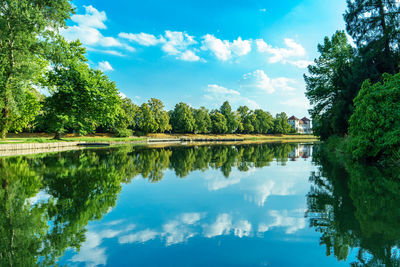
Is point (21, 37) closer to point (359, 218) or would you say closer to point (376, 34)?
point (359, 218)

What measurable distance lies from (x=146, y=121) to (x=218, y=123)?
28.6 meters

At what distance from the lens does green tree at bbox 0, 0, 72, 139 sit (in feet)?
67.0

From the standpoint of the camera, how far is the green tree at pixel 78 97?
33156 mm

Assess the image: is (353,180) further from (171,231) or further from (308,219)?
(171,231)

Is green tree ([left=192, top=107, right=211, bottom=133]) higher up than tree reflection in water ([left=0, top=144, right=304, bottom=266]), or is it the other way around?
green tree ([left=192, top=107, right=211, bottom=133])

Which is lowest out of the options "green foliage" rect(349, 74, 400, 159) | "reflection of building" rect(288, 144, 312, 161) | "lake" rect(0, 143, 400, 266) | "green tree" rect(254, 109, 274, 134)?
"reflection of building" rect(288, 144, 312, 161)

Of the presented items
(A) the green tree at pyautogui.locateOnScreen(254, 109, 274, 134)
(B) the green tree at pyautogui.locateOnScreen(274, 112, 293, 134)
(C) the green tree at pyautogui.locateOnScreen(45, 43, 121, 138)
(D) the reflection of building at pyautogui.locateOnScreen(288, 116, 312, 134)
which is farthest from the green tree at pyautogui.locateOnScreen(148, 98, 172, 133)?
(D) the reflection of building at pyautogui.locateOnScreen(288, 116, 312, 134)

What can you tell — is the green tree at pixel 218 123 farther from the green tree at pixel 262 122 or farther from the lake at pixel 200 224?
the lake at pixel 200 224

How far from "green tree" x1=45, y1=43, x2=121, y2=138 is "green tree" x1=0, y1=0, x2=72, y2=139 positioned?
30.2ft

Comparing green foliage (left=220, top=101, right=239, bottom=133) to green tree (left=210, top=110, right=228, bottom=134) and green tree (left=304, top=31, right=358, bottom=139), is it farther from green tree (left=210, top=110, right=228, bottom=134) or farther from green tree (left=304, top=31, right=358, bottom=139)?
green tree (left=304, top=31, right=358, bottom=139)

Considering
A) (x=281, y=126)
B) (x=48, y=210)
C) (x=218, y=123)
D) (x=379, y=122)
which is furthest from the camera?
(x=281, y=126)

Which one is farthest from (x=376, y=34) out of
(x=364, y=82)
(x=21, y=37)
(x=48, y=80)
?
(x=48, y=80)

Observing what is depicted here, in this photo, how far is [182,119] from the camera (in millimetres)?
81000

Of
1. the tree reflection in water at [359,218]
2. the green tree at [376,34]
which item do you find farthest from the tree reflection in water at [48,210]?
the green tree at [376,34]
